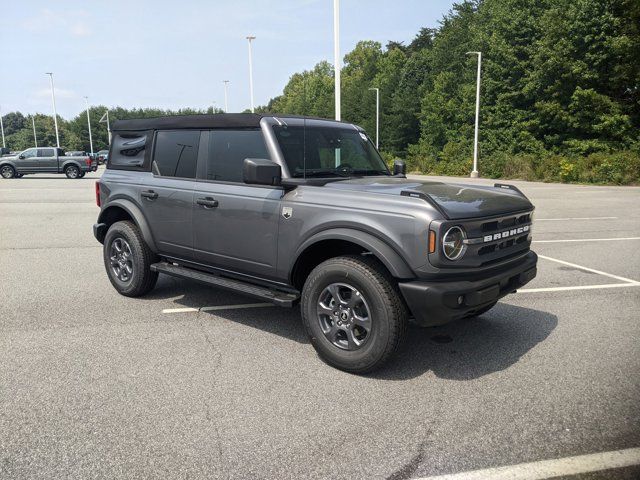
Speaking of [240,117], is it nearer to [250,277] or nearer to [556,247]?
[250,277]

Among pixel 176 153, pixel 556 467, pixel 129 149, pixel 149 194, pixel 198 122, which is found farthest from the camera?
pixel 129 149

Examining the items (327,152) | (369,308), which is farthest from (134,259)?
(369,308)

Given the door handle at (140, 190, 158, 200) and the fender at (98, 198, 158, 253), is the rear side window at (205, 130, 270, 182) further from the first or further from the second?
the fender at (98, 198, 158, 253)

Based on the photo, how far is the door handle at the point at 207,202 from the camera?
4684 mm

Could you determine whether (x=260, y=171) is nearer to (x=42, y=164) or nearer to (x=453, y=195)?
(x=453, y=195)

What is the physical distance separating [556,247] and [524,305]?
4.29 m

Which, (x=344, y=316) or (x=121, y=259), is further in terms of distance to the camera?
(x=121, y=259)

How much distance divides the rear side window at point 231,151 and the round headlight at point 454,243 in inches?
69.4

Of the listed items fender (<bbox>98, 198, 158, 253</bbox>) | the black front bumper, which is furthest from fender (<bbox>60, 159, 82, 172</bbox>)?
the black front bumper

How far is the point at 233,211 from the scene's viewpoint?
4.53 metres

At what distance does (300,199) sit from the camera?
4117mm

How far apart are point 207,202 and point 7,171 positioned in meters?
32.3

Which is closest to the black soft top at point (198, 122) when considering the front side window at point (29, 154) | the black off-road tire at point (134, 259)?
the black off-road tire at point (134, 259)

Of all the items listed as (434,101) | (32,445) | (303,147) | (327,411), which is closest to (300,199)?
(303,147)
